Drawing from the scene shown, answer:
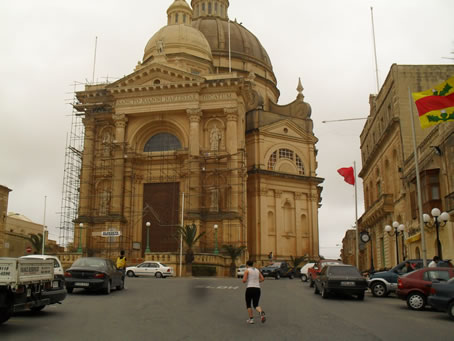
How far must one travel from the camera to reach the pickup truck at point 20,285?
32.7ft

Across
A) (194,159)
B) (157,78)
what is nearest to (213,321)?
(194,159)

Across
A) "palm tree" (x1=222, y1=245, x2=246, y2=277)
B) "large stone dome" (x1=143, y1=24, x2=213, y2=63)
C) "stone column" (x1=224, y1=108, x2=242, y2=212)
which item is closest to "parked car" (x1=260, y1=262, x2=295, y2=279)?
"palm tree" (x1=222, y1=245, x2=246, y2=277)

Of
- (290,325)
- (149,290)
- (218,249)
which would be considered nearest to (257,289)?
(290,325)

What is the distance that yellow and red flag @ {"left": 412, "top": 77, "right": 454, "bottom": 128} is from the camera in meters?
18.9

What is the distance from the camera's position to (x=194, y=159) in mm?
43406

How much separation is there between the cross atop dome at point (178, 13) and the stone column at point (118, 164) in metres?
17.1

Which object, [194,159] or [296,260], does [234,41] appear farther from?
[296,260]

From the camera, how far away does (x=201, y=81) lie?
44656 mm

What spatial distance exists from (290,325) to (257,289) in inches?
43.0

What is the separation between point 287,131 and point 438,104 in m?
36.0

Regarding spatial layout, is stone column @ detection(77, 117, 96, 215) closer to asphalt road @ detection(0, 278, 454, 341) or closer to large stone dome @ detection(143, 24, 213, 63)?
large stone dome @ detection(143, 24, 213, 63)

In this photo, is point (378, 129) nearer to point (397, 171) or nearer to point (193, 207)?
point (397, 171)

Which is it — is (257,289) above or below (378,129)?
below

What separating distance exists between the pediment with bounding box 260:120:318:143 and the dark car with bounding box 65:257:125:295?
36.5 metres
